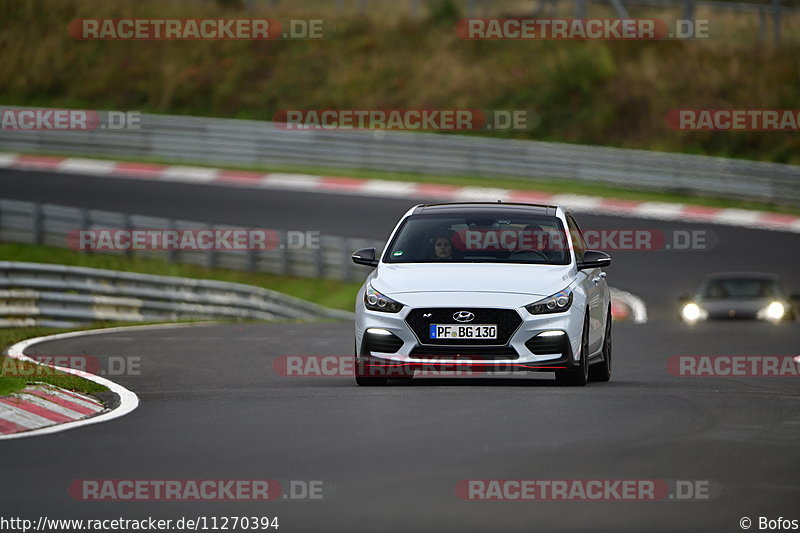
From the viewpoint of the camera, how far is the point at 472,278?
13336mm

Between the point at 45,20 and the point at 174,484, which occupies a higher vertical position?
the point at 45,20

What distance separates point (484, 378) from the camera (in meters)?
14.8

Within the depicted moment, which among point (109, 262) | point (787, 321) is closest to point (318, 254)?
point (109, 262)

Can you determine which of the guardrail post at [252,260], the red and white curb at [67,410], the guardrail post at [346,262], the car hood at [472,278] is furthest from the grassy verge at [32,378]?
the guardrail post at [252,260]

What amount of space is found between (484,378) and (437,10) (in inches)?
1648

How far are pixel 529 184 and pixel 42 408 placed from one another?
103ft

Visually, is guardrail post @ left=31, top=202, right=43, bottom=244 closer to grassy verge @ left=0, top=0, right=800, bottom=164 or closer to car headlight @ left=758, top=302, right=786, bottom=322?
car headlight @ left=758, top=302, right=786, bottom=322

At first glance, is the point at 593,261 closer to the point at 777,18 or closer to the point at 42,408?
the point at 42,408

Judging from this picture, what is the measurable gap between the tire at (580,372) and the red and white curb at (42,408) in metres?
3.86

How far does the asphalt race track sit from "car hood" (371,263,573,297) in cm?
82

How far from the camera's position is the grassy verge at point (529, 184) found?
4038 cm

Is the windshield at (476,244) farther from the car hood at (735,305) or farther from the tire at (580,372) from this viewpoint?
the car hood at (735,305)

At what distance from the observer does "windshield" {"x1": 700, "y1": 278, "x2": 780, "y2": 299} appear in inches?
1105

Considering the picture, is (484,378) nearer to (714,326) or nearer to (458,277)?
(458,277)
